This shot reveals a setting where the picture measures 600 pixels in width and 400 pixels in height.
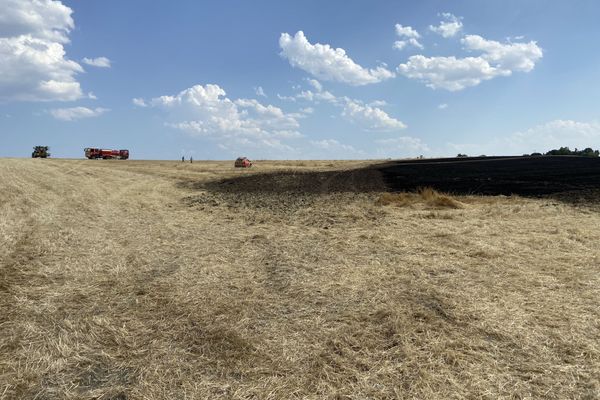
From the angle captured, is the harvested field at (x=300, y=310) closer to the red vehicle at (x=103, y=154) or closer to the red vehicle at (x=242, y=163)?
the red vehicle at (x=242, y=163)

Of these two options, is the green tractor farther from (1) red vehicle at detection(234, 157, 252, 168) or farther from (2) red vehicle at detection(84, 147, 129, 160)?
(1) red vehicle at detection(234, 157, 252, 168)

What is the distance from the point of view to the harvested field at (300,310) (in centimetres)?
454

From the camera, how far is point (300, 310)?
6520mm

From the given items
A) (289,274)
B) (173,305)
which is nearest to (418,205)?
(289,274)

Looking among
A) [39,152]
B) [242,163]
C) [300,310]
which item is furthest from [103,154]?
[300,310]

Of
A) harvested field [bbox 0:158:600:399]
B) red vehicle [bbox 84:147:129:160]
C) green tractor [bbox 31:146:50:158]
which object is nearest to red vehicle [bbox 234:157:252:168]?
red vehicle [bbox 84:147:129:160]

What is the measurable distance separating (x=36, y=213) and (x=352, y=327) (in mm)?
12908

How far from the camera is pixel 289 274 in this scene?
8.41 metres

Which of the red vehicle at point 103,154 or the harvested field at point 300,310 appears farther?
the red vehicle at point 103,154

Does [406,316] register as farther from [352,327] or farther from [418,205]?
[418,205]

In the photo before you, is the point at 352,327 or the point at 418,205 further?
the point at 418,205

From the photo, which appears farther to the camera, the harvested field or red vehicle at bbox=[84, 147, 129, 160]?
red vehicle at bbox=[84, 147, 129, 160]

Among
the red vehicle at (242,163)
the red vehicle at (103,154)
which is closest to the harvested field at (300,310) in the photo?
the red vehicle at (242,163)

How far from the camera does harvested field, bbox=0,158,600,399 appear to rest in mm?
4539
